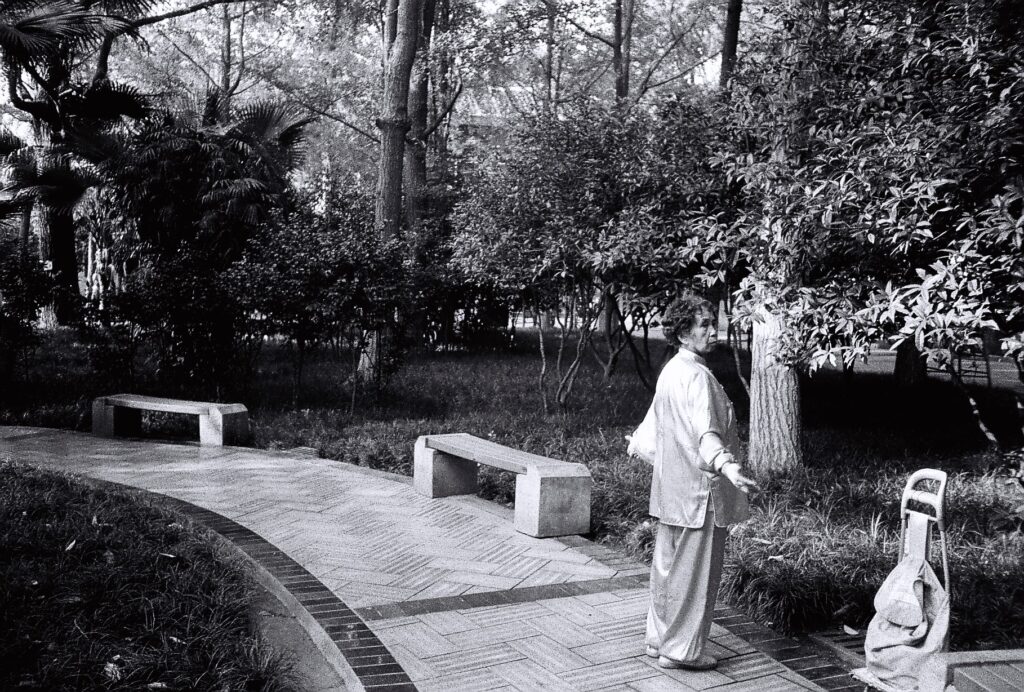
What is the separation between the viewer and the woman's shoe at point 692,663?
4.05 meters

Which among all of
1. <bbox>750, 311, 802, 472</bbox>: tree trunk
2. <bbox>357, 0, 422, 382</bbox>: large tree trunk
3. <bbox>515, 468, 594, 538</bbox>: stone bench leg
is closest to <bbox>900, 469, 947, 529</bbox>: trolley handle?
<bbox>515, 468, 594, 538</bbox>: stone bench leg

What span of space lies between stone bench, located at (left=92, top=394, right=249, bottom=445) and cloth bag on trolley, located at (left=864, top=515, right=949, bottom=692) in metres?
7.74

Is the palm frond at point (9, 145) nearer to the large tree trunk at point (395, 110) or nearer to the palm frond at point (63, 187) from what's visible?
the palm frond at point (63, 187)

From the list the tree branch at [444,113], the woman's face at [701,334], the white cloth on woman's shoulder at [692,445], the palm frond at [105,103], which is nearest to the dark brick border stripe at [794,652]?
the white cloth on woman's shoulder at [692,445]

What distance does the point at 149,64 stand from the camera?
31516mm

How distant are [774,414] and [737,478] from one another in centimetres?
475

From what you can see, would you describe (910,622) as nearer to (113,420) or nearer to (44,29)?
(113,420)

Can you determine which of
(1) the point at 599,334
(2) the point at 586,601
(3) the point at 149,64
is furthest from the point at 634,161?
(3) the point at 149,64

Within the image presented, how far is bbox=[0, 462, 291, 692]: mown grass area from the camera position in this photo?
3697mm

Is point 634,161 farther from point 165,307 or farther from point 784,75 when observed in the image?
point 165,307

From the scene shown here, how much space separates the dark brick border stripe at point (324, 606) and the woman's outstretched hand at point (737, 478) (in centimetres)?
153

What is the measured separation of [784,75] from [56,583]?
672 cm

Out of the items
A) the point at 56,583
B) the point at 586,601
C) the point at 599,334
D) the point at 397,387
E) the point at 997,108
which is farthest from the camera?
the point at 599,334

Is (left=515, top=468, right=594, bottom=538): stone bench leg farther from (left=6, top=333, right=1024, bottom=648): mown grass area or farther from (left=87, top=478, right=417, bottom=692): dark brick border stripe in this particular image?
(left=87, top=478, right=417, bottom=692): dark brick border stripe
